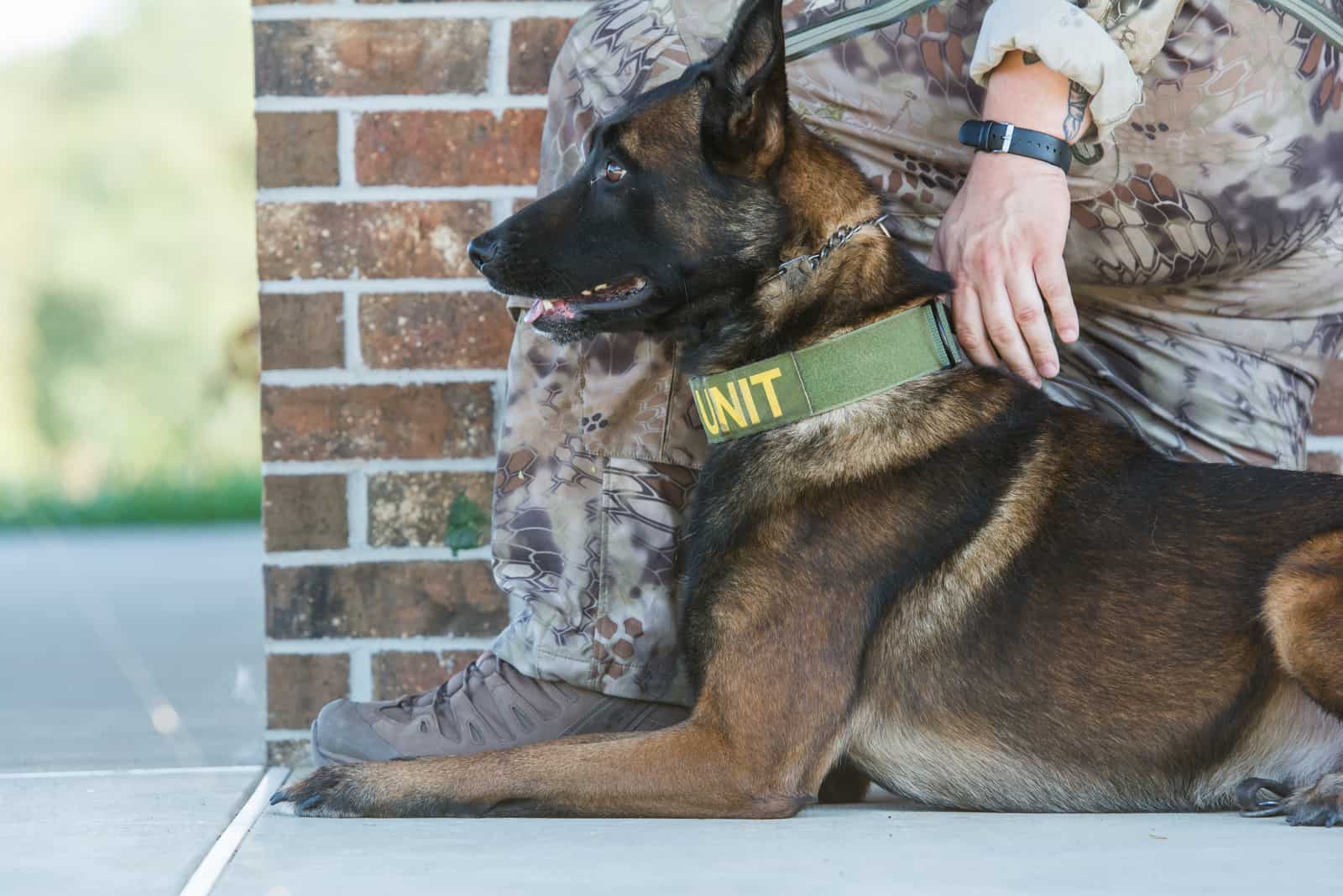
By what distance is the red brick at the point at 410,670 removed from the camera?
279 centimetres

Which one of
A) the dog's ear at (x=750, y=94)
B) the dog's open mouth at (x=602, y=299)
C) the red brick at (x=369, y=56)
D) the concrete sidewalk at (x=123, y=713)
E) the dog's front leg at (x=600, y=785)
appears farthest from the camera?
the red brick at (x=369, y=56)

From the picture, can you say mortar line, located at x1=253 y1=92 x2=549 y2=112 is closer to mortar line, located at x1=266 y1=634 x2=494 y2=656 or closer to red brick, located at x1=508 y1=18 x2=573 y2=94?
red brick, located at x1=508 y1=18 x2=573 y2=94

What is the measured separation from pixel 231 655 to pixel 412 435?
130 centimetres

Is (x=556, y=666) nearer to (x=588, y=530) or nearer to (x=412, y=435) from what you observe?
(x=588, y=530)

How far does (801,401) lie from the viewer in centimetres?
212

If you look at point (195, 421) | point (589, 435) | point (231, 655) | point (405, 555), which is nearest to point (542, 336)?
point (589, 435)

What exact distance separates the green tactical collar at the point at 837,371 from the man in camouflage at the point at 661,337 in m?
0.18

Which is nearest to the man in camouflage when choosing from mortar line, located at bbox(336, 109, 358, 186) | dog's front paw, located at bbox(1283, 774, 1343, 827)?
mortar line, located at bbox(336, 109, 358, 186)

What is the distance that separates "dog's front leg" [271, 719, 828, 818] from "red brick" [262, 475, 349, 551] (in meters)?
0.88

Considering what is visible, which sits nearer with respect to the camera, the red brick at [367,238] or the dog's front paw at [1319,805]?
the dog's front paw at [1319,805]

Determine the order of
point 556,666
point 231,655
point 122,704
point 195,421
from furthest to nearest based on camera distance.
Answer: point 195,421
point 231,655
point 122,704
point 556,666

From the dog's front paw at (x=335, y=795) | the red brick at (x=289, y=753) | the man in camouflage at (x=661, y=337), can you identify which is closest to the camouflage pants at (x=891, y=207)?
the man in camouflage at (x=661, y=337)

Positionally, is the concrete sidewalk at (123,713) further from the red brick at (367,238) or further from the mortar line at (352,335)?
the red brick at (367,238)

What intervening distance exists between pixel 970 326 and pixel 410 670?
129 cm
